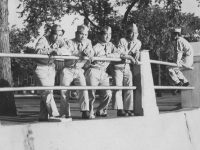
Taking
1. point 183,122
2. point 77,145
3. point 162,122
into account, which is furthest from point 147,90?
point 77,145

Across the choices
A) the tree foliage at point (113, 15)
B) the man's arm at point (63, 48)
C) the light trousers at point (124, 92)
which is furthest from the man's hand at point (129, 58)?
the tree foliage at point (113, 15)

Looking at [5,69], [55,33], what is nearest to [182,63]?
[55,33]

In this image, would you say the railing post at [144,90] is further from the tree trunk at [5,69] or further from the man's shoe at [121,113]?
the tree trunk at [5,69]

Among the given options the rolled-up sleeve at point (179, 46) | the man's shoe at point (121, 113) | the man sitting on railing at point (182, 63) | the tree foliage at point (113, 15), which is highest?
the tree foliage at point (113, 15)

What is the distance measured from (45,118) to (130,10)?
1271cm

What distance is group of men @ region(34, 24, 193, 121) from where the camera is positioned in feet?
24.1

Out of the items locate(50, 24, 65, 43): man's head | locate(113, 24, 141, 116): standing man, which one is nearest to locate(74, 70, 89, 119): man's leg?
locate(50, 24, 65, 43): man's head

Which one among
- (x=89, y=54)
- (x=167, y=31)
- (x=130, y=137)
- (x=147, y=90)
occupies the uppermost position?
(x=167, y=31)

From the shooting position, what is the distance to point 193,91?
9.98 metres

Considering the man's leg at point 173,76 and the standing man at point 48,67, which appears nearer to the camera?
the standing man at point 48,67

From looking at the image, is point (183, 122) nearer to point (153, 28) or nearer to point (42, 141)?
point (42, 141)

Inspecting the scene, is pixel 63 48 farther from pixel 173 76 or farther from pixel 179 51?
pixel 179 51

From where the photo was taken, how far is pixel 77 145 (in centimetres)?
659

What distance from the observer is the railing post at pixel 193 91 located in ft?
32.6
